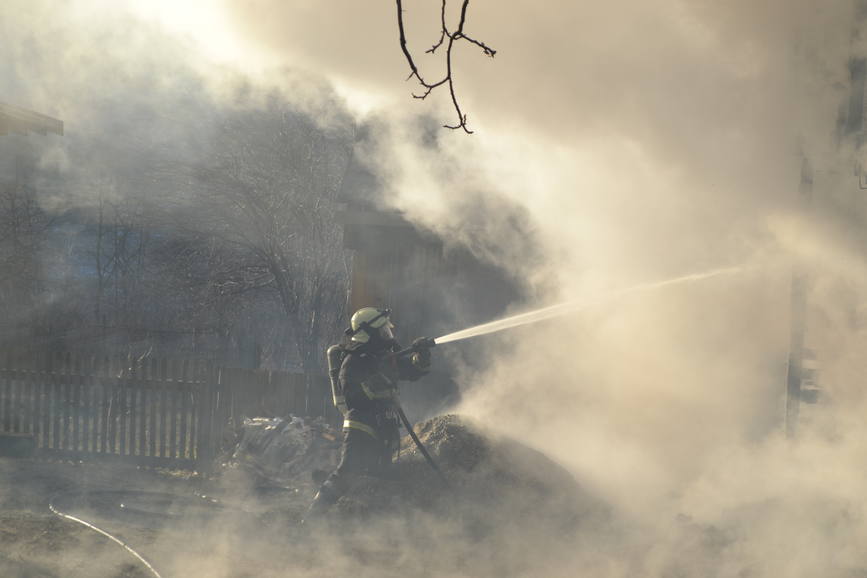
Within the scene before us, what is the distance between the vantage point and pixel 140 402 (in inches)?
409

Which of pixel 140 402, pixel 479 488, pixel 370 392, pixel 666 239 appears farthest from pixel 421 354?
pixel 140 402

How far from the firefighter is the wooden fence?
2800mm

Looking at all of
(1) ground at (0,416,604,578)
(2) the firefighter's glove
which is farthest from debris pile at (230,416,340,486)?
(2) the firefighter's glove

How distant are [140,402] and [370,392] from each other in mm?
4040

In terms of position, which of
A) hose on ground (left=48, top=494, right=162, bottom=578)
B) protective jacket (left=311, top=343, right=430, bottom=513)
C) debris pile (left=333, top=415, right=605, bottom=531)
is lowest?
hose on ground (left=48, top=494, right=162, bottom=578)

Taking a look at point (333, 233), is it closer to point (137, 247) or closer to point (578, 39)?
point (137, 247)

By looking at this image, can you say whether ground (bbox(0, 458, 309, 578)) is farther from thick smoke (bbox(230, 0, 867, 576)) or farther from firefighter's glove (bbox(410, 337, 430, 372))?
thick smoke (bbox(230, 0, 867, 576))

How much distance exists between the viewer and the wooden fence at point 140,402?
10.2 metres

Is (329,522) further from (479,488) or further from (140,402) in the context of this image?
(140,402)

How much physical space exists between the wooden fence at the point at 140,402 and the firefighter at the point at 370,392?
2.80m

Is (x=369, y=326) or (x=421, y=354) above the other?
(x=369, y=326)

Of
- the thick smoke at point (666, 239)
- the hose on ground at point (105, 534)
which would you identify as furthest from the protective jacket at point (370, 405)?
the hose on ground at point (105, 534)

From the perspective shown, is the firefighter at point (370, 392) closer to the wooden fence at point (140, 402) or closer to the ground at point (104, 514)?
the ground at point (104, 514)

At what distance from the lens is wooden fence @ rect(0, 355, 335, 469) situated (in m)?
10.2
